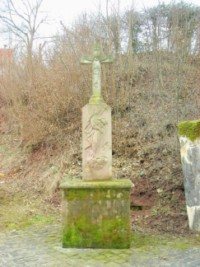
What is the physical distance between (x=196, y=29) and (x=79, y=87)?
3654mm

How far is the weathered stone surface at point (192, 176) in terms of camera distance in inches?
224

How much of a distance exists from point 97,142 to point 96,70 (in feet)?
3.88

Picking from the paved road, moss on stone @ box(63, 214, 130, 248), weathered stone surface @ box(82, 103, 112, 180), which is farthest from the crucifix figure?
the paved road

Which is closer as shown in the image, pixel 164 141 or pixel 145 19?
pixel 164 141

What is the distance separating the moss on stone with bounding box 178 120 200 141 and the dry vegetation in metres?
1.72

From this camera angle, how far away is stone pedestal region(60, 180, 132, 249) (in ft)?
16.7

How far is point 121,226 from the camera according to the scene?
16.8 feet

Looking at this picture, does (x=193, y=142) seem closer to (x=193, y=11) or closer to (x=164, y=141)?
(x=164, y=141)

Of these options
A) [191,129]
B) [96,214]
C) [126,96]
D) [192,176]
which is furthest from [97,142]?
[126,96]

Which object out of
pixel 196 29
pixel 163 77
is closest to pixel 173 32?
pixel 196 29

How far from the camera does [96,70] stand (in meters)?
5.54

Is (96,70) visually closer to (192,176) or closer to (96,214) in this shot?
(96,214)

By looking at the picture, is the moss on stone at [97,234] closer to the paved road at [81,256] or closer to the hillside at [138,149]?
the paved road at [81,256]

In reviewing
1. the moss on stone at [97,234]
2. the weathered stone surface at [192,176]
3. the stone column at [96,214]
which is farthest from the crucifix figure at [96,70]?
the moss on stone at [97,234]
